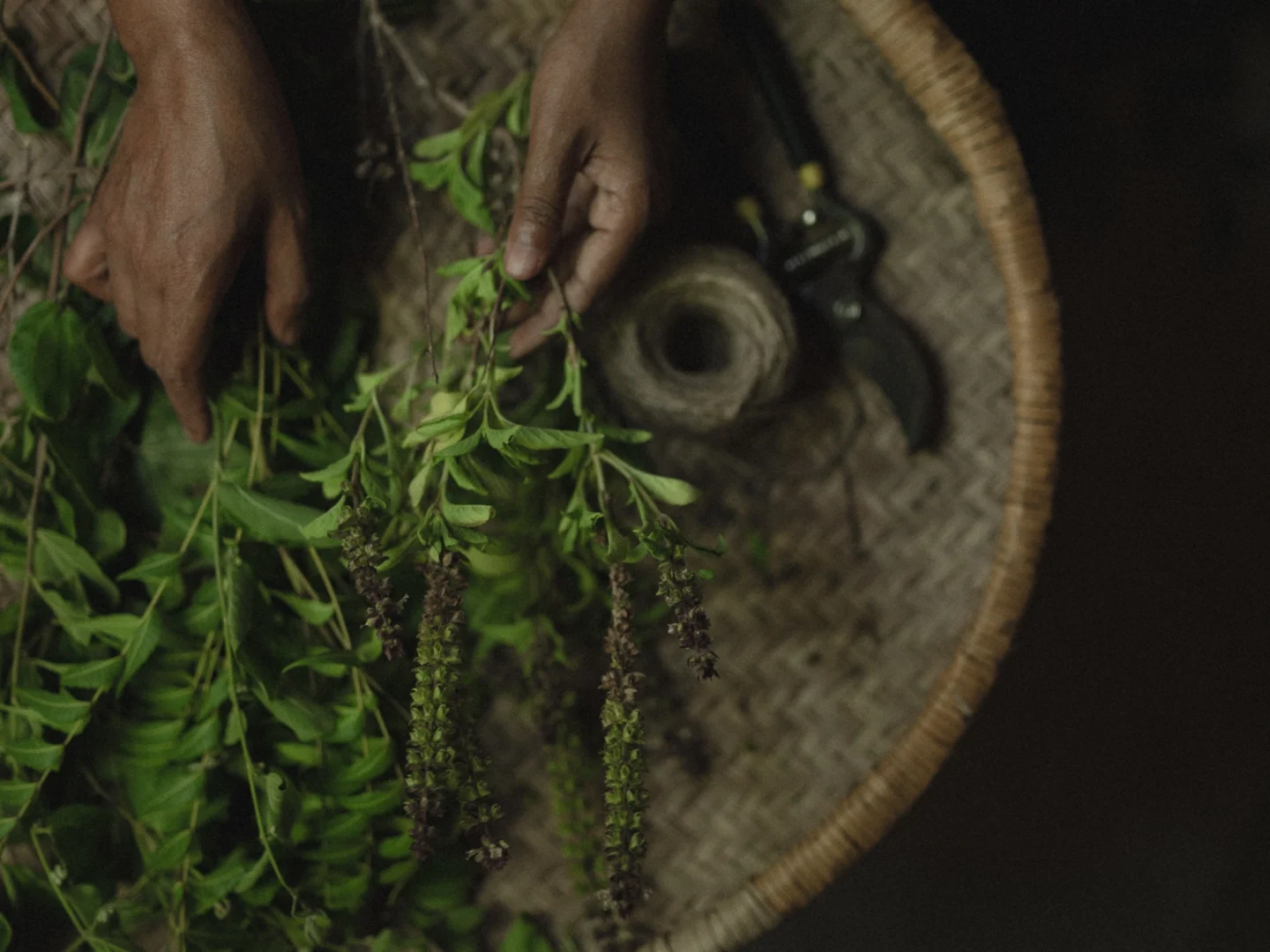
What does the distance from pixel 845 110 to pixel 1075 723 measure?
775mm

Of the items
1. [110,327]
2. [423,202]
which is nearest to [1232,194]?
[423,202]

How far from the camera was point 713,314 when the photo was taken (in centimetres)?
71

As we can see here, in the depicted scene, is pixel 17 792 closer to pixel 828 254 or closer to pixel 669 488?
pixel 669 488

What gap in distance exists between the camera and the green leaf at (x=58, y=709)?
58 centimetres

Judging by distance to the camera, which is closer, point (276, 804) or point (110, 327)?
point (276, 804)

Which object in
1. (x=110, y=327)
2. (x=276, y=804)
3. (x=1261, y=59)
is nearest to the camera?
(x=276, y=804)

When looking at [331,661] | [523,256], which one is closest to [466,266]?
[523,256]

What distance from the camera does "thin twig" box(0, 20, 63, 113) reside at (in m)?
0.66

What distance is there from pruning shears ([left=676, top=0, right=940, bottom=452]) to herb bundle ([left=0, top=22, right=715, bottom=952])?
0.18 m

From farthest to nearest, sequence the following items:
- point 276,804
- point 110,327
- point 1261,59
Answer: point 1261,59 < point 110,327 < point 276,804

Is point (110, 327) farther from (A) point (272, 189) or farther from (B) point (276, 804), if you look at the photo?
(B) point (276, 804)

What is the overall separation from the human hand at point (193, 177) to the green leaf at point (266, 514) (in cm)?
10

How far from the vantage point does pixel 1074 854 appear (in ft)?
3.67

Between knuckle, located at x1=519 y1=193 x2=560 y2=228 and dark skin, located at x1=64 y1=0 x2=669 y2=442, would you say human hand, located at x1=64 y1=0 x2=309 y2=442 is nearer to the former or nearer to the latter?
dark skin, located at x1=64 y1=0 x2=669 y2=442
